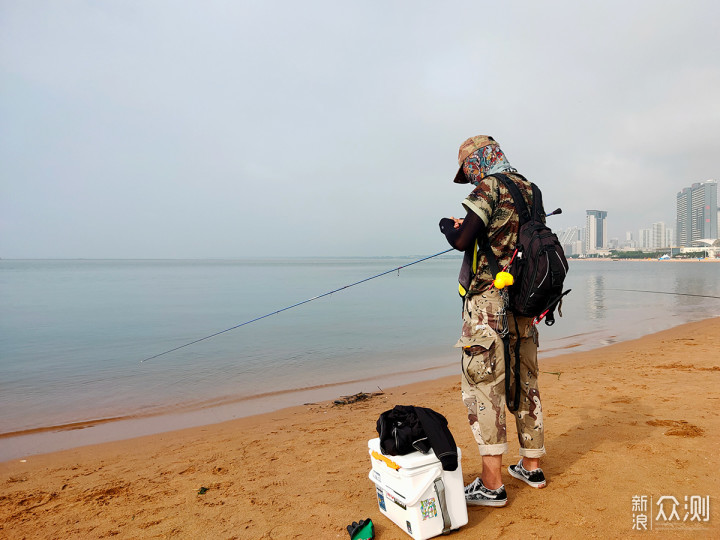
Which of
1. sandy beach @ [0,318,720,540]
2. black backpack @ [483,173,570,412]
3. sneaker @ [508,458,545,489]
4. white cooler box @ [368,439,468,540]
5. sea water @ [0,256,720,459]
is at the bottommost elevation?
sea water @ [0,256,720,459]

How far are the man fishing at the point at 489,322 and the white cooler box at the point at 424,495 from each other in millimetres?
301

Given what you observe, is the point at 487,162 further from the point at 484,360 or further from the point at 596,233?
the point at 596,233

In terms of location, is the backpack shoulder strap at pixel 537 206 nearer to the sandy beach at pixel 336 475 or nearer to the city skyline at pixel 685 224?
the sandy beach at pixel 336 475

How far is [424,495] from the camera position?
2.42 metres

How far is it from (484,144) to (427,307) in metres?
17.7

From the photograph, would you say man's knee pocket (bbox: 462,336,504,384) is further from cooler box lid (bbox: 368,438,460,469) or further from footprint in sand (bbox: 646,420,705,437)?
footprint in sand (bbox: 646,420,705,437)

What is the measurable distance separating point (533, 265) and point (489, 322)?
43 centimetres

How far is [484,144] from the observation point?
2900mm

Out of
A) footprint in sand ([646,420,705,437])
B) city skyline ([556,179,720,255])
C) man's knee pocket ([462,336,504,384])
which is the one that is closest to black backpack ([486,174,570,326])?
man's knee pocket ([462,336,504,384])

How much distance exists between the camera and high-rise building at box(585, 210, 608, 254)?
17373cm

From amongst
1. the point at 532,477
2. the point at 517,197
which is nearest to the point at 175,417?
the point at 532,477

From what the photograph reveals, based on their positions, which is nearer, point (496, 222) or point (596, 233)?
point (496, 222)

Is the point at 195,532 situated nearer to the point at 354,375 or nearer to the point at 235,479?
the point at 235,479

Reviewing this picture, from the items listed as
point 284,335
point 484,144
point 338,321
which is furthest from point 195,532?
point 338,321
